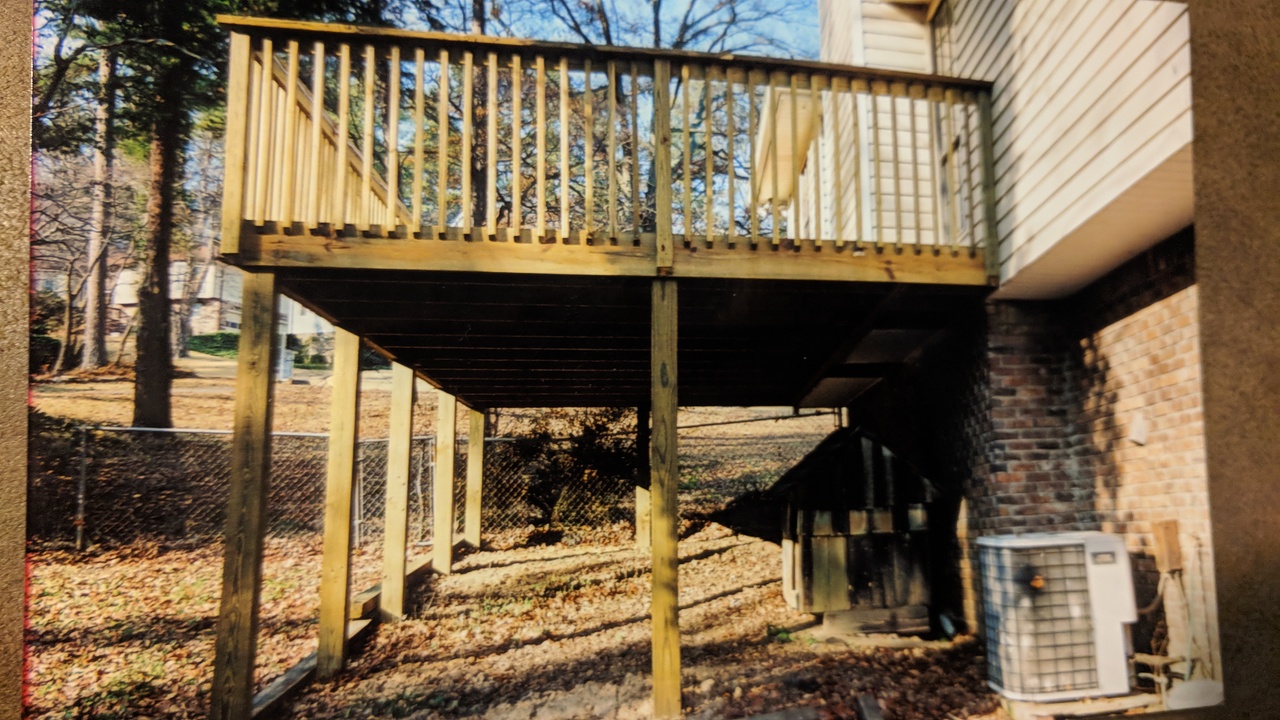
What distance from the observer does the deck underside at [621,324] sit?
3.51 metres

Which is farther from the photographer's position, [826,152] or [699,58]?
[826,152]

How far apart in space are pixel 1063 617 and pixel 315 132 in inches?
170

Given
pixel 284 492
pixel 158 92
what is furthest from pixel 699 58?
pixel 284 492

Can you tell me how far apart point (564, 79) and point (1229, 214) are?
112 inches

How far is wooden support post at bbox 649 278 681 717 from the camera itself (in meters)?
3.01

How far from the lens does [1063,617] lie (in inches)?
113

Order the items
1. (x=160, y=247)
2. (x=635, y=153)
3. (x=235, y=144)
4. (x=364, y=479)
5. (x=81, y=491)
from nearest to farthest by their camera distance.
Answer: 1. (x=81, y=491)
2. (x=235, y=144)
3. (x=160, y=247)
4. (x=635, y=153)
5. (x=364, y=479)

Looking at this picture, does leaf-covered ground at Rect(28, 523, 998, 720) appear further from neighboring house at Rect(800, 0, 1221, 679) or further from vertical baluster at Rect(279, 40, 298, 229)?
vertical baluster at Rect(279, 40, 298, 229)

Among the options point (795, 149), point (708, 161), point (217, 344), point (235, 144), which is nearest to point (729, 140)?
point (708, 161)

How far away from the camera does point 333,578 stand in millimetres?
3943

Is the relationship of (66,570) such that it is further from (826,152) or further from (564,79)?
(826,152)

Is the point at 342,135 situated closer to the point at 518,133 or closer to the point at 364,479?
the point at 518,133

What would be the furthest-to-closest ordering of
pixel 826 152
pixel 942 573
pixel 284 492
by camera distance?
pixel 284 492, pixel 826 152, pixel 942 573

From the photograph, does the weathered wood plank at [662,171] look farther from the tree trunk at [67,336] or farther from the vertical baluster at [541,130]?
the tree trunk at [67,336]
